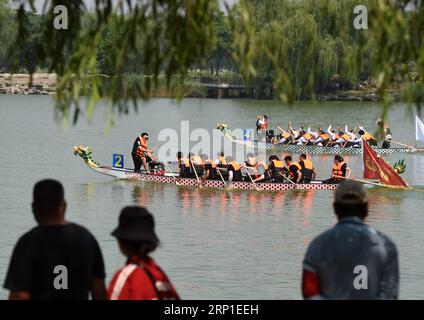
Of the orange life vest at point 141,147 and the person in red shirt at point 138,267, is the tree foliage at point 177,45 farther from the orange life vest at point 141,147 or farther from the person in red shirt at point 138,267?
the orange life vest at point 141,147

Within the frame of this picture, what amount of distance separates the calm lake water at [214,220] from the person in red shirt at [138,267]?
2.22 metres

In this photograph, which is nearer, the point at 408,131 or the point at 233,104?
the point at 408,131

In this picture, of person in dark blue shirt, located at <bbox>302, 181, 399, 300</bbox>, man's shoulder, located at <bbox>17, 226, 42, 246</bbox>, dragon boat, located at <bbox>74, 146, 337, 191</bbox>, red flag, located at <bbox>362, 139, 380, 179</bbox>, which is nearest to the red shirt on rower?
man's shoulder, located at <bbox>17, 226, 42, 246</bbox>

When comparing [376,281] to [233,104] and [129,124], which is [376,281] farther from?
[233,104]

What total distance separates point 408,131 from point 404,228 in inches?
1598

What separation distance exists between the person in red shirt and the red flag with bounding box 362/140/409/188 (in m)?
26.7

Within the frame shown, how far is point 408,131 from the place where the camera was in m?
67.9

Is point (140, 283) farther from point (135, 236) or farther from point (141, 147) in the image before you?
point (141, 147)

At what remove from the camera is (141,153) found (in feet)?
109

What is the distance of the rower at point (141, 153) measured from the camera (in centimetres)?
3241

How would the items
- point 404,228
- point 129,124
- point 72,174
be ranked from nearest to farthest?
point 404,228 → point 72,174 → point 129,124

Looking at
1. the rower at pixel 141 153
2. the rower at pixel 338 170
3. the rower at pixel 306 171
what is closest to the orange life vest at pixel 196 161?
the rower at pixel 141 153

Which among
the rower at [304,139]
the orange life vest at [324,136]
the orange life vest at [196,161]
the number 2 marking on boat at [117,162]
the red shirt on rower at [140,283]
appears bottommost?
the rower at [304,139]
